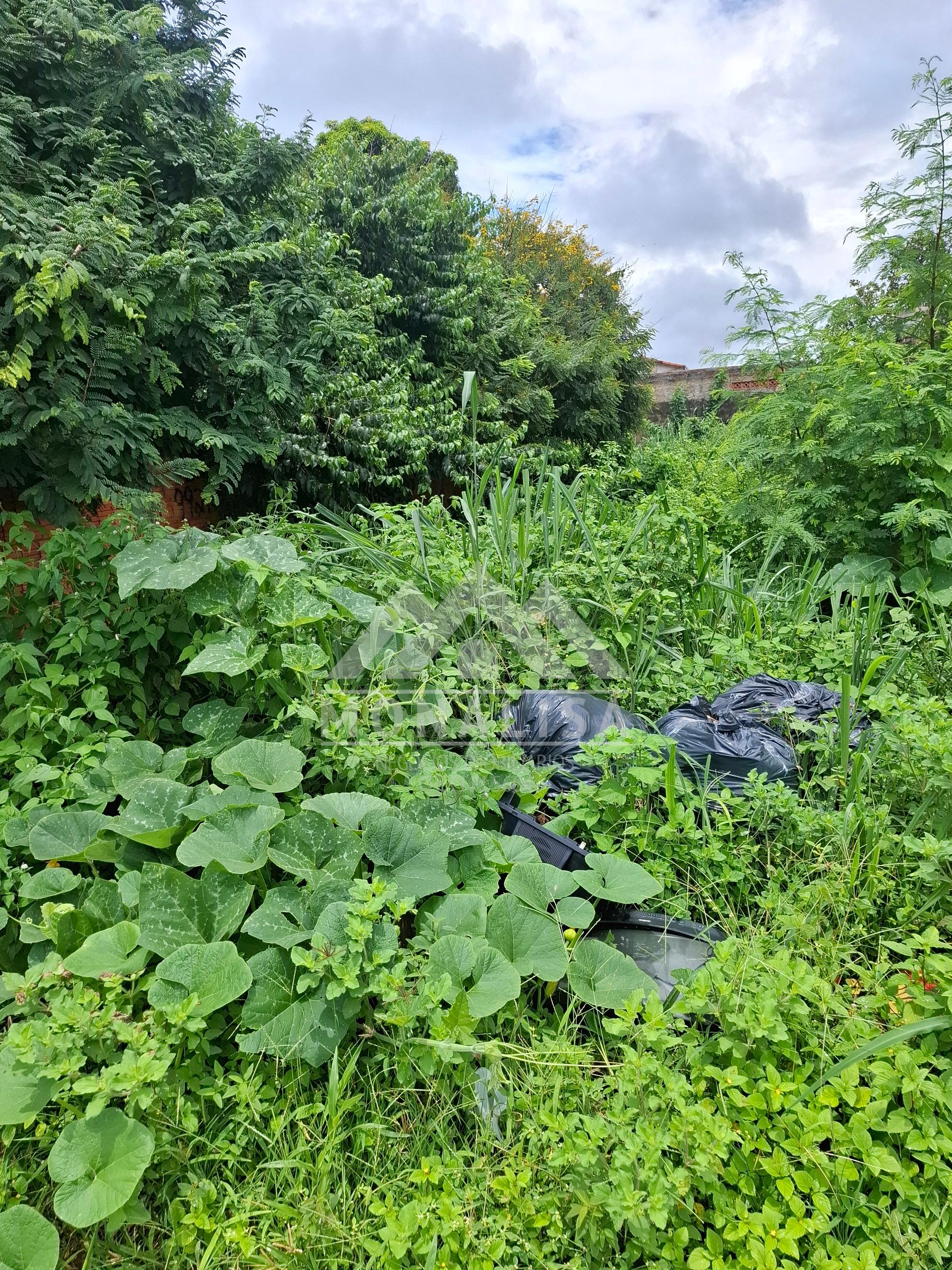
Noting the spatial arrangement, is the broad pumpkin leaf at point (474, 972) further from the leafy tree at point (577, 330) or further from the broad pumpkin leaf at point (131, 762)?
the leafy tree at point (577, 330)

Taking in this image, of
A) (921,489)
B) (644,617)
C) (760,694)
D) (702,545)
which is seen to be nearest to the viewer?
(760,694)

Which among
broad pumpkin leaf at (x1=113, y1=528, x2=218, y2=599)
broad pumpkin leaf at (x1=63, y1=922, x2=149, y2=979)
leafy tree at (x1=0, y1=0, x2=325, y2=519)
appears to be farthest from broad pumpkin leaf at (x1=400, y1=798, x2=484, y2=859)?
leafy tree at (x1=0, y1=0, x2=325, y2=519)

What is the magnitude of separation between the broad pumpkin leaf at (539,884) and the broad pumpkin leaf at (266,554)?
48.1 inches

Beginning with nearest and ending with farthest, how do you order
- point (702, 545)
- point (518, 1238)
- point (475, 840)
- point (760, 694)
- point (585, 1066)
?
point (518, 1238), point (585, 1066), point (475, 840), point (760, 694), point (702, 545)

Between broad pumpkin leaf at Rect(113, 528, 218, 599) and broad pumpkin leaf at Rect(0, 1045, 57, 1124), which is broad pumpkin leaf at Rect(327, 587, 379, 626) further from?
broad pumpkin leaf at Rect(0, 1045, 57, 1124)

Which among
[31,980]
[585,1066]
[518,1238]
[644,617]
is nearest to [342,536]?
[644,617]

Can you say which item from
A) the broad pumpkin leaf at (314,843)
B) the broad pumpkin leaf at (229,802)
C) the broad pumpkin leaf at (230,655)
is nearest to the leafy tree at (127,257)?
the broad pumpkin leaf at (230,655)

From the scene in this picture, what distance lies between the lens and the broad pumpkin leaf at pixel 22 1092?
1216 millimetres

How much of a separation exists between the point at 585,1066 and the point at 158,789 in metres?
1.23

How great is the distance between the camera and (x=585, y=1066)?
1.30 m

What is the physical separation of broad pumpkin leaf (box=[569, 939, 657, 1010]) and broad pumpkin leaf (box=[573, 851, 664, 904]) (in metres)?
0.12

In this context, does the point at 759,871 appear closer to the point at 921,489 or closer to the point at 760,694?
the point at 760,694

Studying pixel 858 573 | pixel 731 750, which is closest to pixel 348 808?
pixel 731 750

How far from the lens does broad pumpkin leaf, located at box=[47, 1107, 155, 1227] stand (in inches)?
43.1
